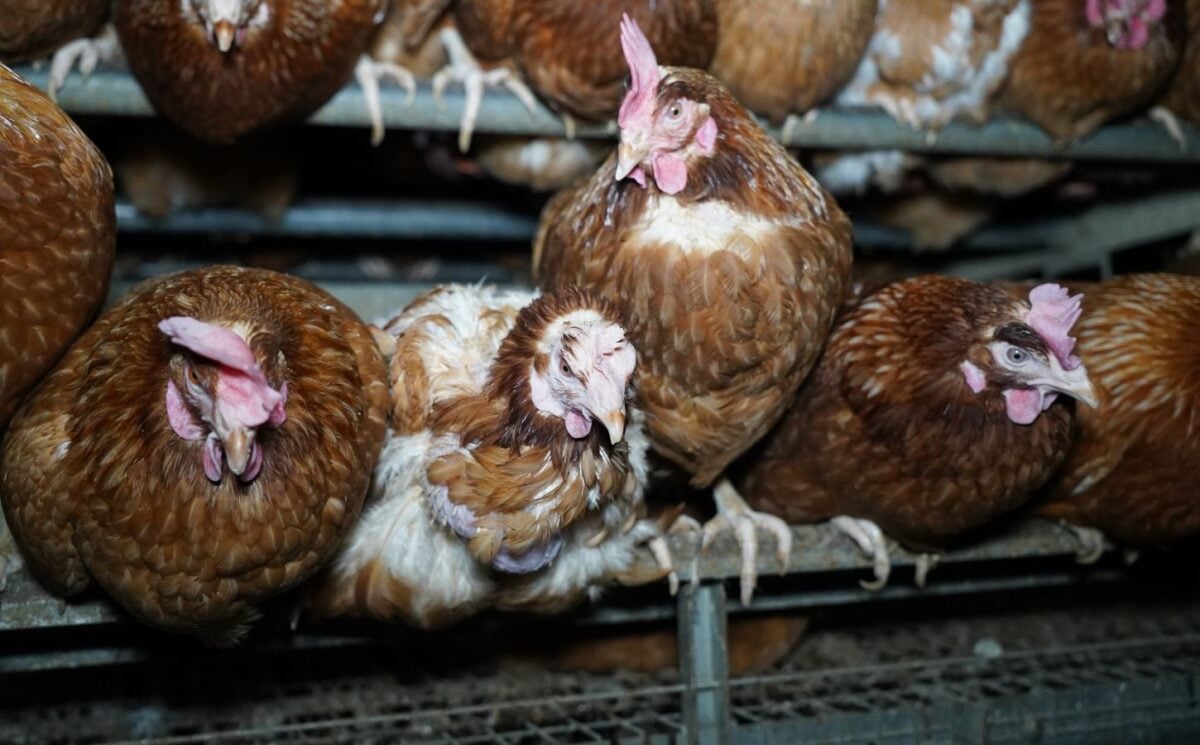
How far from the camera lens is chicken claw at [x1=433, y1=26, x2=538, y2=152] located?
2.04 m

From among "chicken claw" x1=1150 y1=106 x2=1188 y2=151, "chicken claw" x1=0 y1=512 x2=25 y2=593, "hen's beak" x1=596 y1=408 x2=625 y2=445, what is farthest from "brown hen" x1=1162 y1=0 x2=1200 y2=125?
"chicken claw" x1=0 y1=512 x2=25 y2=593

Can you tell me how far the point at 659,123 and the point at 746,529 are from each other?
84 centimetres

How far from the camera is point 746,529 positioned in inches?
78.3

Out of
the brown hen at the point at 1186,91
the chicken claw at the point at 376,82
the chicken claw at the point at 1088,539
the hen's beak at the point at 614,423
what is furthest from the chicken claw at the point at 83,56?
the brown hen at the point at 1186,91

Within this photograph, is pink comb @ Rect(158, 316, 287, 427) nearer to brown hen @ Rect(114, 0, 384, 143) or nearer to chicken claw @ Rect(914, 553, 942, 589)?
brown hen @ Rect(114, 0, 384, 143)

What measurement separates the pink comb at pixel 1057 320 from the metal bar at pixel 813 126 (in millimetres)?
674

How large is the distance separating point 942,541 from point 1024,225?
6.66 feet

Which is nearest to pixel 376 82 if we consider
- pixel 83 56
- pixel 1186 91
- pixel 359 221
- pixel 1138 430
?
pixel 83 56

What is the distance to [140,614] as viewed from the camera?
145cm

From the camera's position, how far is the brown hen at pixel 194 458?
1357mm

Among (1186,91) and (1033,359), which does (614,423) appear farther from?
(1186,91)

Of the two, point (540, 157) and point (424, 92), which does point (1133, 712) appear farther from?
point (424, 92)

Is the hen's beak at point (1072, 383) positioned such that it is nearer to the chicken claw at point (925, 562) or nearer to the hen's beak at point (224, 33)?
the chicken claw at point (925, 562)

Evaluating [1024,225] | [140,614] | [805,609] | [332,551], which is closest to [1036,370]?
[805,609]
